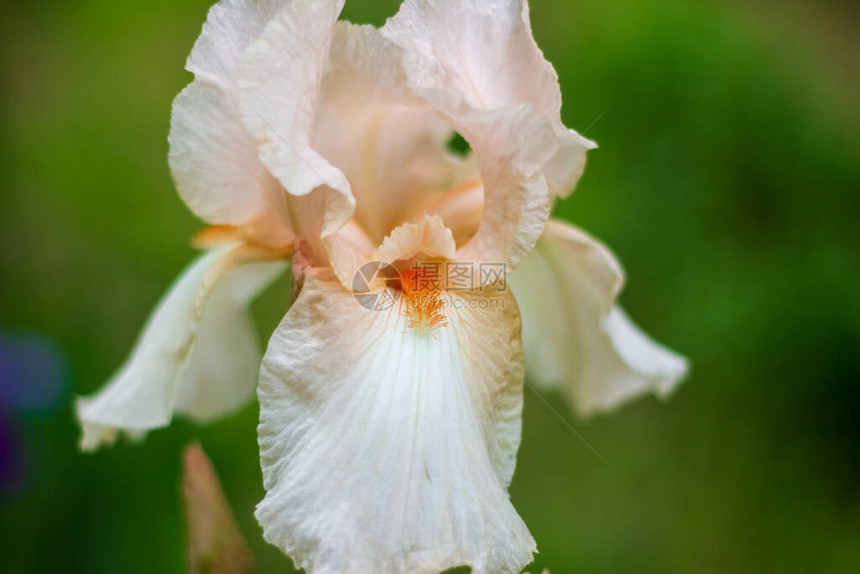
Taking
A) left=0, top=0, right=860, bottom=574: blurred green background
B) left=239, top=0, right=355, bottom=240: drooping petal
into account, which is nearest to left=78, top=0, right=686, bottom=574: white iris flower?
left=239, top=0, right=355, bottom=240: drooping petal

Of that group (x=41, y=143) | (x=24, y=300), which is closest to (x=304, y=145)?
(x=24, y=300)

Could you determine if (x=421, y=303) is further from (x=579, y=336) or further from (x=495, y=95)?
(x=579, y=336)

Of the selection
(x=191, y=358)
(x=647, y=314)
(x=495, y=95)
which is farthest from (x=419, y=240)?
(x=647, y=314)

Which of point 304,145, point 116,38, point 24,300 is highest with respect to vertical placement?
point 304,145

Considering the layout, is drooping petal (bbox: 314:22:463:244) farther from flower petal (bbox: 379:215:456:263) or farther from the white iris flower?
flower petal (bbox: 379:215:456:263)

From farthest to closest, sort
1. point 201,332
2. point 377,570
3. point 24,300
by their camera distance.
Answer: point 24,300
point 201,332
point 377,570

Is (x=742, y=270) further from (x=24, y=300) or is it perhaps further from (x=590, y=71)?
(x=24, y=300)

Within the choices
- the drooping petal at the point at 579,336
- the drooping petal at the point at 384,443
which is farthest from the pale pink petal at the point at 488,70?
the drooping petal at the point at 579,336
